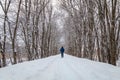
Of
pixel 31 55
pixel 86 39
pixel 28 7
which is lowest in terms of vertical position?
pixel 31 55

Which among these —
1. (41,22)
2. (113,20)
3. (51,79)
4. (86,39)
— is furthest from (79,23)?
(51,79)

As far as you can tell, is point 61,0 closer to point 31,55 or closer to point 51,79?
point 31,55

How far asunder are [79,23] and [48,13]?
10190 mm

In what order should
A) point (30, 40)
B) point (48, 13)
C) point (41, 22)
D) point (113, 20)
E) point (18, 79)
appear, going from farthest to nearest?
point (48, 13) < point (41, 22) < point (30, 40) < point (113, 20) < point (18, 79)

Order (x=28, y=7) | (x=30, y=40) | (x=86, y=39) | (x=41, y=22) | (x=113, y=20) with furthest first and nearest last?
(x=41, y=22)
(x=86, y=39)
(x=30, y=40)
(x=28, y=7)
(x=113, y=20)

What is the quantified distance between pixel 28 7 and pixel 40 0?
3.28 metres

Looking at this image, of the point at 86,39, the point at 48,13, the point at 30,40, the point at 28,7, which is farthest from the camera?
the point at 48,13

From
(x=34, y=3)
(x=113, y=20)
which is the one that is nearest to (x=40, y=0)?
(x=34, y=3)

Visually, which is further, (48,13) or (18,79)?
(48,13)

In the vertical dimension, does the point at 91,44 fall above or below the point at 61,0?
below

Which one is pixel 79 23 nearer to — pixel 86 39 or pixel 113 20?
pixel 86 39

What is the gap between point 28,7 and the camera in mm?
27875

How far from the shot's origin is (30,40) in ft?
97.4

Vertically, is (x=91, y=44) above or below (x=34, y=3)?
below
